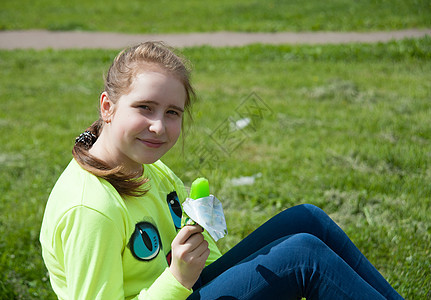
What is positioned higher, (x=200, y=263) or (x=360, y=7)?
(x=200, y=263)

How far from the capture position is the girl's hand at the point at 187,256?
4.84 feet

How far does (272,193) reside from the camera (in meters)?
3.65

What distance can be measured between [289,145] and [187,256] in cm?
326

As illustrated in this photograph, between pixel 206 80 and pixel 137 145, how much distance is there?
5607 millimetres

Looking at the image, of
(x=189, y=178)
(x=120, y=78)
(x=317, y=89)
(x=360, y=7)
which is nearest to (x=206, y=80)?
(x=317, y=89)

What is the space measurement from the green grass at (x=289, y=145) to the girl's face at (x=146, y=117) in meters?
0.71

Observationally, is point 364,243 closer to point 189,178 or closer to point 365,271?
point 365,271

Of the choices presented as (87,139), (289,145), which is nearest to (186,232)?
(87,139)

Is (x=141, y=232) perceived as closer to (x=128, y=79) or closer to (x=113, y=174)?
(x=113, y=174)

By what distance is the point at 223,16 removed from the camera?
43.3ft

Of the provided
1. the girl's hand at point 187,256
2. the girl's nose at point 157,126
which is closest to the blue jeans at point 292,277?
the girl's hand at point 187,256

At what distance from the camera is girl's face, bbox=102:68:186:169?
1.66 metres

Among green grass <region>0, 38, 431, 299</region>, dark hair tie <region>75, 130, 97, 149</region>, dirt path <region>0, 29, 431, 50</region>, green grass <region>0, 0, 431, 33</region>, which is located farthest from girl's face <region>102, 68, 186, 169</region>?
green grass <region>0, 0, 431, 33</region>

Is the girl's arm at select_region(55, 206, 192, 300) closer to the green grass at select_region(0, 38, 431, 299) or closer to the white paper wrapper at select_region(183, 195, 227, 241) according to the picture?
the white paper wrapper at select_region(183, 195, 227, 241)
